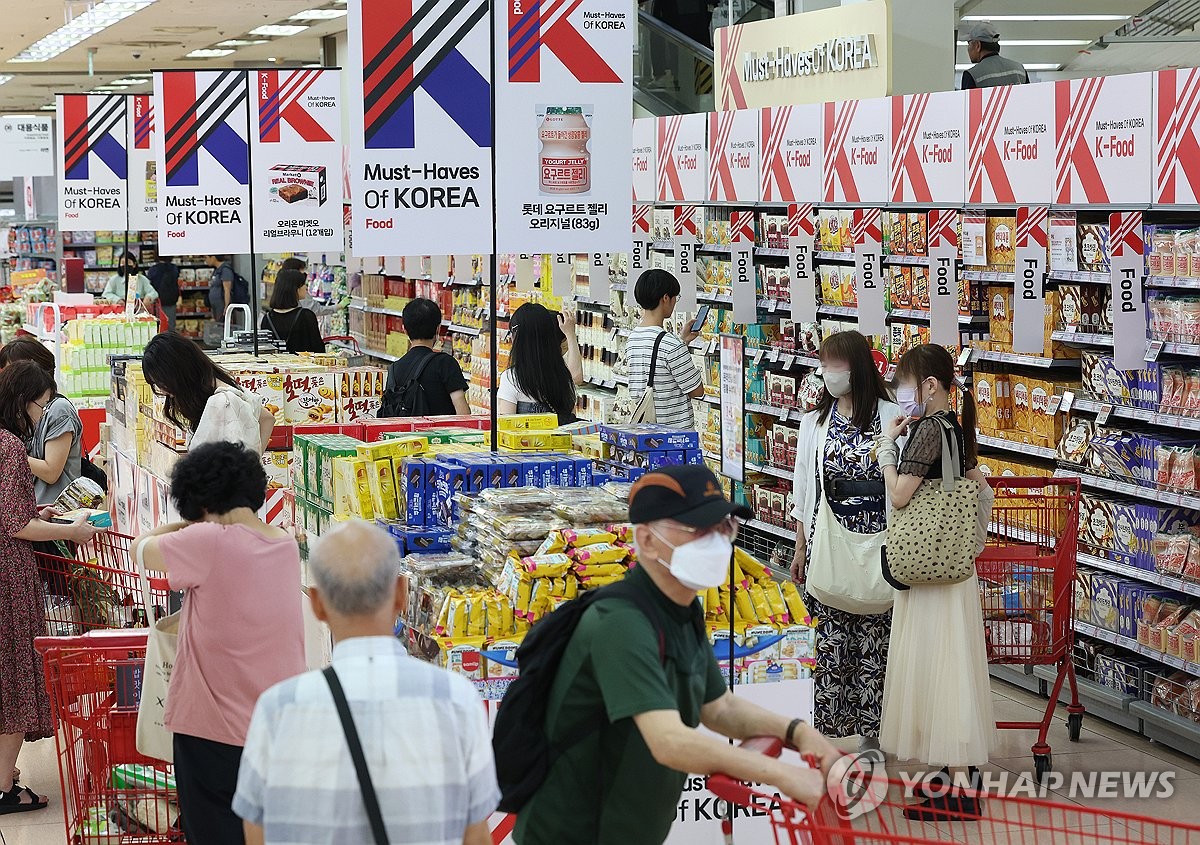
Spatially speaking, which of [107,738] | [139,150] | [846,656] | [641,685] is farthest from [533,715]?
[139,150]

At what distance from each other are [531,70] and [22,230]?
20.5 m

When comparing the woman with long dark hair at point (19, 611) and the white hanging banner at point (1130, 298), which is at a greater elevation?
the white hanging banner at point (1130, 298)

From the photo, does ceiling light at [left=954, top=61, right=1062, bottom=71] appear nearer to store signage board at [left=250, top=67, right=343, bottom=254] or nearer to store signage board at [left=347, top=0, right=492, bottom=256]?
store signage board at [left=250, top=67, right=343, bottom=254]

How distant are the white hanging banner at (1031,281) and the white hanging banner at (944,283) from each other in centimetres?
45

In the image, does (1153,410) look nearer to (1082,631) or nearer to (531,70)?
(1082,631)

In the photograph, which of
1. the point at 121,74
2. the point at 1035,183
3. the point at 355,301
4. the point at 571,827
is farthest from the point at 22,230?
the point at 571,827

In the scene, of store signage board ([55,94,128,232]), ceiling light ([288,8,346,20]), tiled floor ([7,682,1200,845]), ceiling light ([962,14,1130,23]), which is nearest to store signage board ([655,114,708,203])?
ceiling light ([962,14,1130,23])

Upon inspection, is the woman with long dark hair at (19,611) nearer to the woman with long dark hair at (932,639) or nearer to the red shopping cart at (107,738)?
the red shopping cart at (107,738)

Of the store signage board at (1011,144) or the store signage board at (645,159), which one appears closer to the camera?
the store signage board at (1011,144)

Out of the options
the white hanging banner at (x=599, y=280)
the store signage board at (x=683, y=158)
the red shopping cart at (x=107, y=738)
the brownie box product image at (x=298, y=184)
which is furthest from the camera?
the store signage board at (x=683, y=158)

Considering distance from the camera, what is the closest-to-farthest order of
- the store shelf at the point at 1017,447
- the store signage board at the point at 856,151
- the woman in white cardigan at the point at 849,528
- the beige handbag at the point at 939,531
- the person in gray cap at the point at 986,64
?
the beige handbag at the point at 939,531 < the woman in white cardigan at the point at 849,528 < the store shelf at the point at 1017,447 < the store signage board at the point at 856,151 < the person in gray cap at the point at 986,64

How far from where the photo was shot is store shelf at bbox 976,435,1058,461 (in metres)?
6.91

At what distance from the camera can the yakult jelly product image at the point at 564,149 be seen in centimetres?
497

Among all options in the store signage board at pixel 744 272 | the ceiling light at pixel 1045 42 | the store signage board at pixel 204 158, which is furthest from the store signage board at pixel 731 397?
the ceiling light at pixel 1045 42
